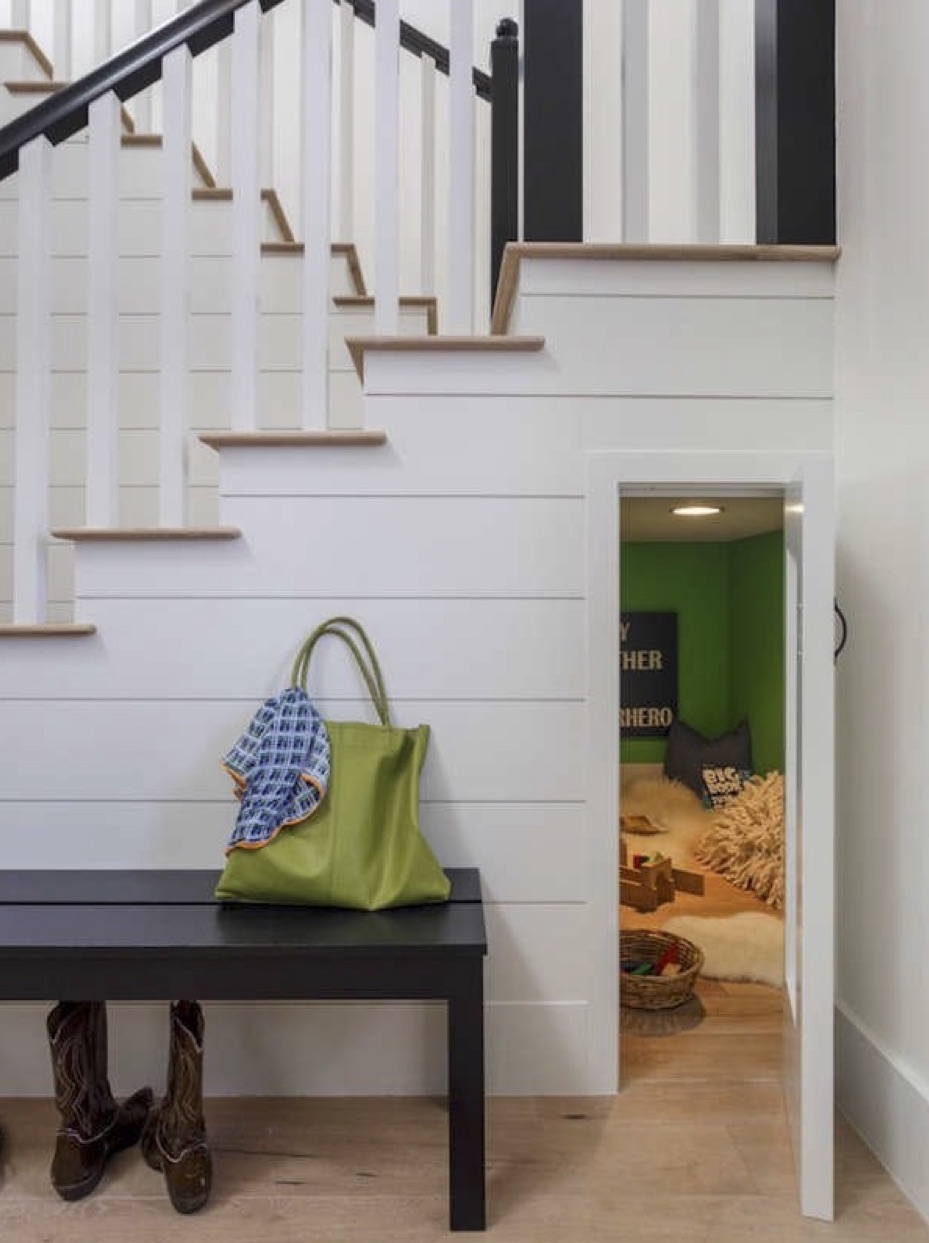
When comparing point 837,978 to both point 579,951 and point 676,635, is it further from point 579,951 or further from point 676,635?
point 676,635

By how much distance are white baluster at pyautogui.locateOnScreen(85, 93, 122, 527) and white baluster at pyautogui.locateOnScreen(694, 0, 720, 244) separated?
1141 millimetres

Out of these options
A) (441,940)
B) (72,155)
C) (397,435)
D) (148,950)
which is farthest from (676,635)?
(72,155)

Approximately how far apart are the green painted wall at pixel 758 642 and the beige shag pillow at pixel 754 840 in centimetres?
8

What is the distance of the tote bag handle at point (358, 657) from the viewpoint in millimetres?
1694

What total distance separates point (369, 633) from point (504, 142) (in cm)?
149

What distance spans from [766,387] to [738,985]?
133 cm

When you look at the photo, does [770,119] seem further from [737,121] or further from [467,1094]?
[467,1094]

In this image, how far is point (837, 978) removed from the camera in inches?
69.1

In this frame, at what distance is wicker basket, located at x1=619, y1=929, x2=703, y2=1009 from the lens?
1.97 metres

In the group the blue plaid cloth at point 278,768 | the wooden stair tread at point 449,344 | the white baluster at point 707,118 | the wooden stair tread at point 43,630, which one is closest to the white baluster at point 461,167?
the wooden stair tread at point 449,344

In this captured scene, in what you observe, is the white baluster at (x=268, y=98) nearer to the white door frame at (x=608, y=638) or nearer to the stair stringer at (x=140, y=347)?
the stair stringer at (x=140, y=347)

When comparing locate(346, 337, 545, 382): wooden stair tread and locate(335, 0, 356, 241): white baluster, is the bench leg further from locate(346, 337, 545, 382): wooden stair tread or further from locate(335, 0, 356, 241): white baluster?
locate(335, 0, 356, 241): white baluster

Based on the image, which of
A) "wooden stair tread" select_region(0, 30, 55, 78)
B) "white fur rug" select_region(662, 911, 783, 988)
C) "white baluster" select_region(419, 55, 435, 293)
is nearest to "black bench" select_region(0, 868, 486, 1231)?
"white fur rug" select_region(662, 911, 783, 988)

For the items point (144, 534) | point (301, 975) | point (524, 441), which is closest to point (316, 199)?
point (524, 441)
